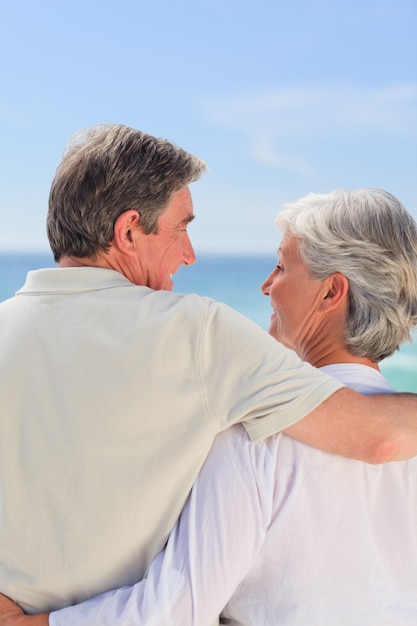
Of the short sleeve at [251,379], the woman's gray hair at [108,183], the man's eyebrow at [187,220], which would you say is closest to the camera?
the short sleeve at [251,379]

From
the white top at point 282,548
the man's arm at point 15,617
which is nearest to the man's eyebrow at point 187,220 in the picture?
the white top at point 282,548

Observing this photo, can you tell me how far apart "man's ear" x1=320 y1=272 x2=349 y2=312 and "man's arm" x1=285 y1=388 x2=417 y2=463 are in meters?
0.36

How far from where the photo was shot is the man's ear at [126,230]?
1.90 meters

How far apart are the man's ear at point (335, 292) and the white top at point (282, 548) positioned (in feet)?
1.44

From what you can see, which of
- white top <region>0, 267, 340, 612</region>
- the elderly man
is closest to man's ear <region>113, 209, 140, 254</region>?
the elderly man

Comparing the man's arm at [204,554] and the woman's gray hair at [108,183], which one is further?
the woman's gray hair at [108,183]

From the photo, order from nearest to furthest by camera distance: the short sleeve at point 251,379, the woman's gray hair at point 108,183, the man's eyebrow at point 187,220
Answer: the short sleeve at point 251,379, the woman's gray hair at point 108,183, the man's eyebrow at point 187,220

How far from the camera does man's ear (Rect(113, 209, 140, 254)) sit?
1.90 m

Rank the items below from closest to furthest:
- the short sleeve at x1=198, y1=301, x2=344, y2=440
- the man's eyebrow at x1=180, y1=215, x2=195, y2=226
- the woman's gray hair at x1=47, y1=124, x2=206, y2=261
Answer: the short sleeve at x1=198, y1=301, x2=344, y2=440 → the woman's gray hair at x1=47, y1=124, x2=206, y2=261 → the man's eyebrow at x1=180, y1=215, x2=195, y2=226

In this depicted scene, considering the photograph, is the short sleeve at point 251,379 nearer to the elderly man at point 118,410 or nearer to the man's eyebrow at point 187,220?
the elderly man at point 118,410

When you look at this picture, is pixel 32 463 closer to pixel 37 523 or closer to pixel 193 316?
pixel 37 523

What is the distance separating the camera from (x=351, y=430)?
1759 mm

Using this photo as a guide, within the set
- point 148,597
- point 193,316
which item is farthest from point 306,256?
point 148,597

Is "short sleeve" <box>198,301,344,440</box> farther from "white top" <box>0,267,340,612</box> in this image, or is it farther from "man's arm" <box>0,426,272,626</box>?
"man's arm" <box>0,426,272,626</box>
